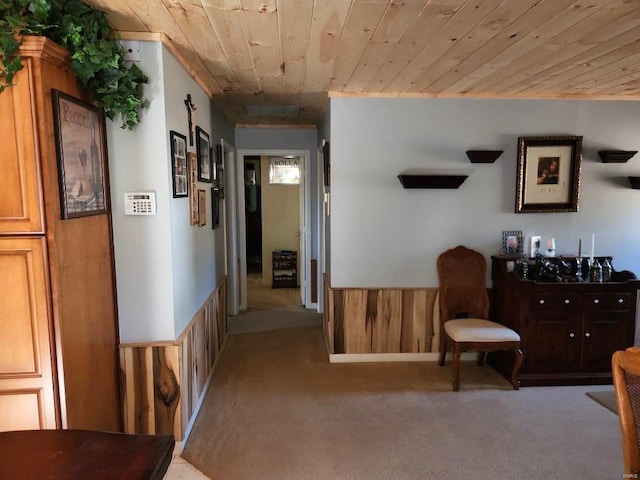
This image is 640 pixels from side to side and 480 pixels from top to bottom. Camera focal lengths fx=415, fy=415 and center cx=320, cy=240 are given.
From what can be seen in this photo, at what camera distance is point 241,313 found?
512cm

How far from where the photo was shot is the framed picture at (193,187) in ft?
8.89

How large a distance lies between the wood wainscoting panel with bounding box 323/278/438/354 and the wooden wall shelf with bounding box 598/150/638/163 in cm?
182

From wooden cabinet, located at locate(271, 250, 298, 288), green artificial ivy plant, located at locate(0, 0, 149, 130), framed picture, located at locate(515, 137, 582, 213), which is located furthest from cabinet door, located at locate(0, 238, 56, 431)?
wooden cabinet, located at locate(271, 250, 298, 288)

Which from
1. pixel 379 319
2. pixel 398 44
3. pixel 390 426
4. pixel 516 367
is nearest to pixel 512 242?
pixel 516 367

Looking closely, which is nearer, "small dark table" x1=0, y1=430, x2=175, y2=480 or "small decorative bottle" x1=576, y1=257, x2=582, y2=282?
"small dark table" x1=0, y1=430, x2=175, y2=480

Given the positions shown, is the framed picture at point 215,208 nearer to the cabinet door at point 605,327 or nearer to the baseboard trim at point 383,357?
the baseboard trim at point 383,357

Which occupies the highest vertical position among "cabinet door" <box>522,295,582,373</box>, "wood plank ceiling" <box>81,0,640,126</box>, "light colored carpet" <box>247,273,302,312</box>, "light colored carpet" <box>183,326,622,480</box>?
"wood plank ceiling" <box>81,0,640,126</box>

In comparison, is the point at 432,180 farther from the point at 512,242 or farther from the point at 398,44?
the point at 398,44

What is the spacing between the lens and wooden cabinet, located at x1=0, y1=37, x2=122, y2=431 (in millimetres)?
1602

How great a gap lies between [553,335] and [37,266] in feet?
11.2

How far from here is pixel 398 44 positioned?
2.29m

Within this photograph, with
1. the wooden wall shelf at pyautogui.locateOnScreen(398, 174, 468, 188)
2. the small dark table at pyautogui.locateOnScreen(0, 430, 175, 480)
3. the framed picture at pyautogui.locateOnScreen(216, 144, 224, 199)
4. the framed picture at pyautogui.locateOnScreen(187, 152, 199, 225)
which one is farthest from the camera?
the framed picture at pyautogui.locateOnScreen(216, 144, 224, 199)

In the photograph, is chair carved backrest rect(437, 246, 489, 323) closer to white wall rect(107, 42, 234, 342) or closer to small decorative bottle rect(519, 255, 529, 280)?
small decorative bottle rect(519, 255, 529, 280)

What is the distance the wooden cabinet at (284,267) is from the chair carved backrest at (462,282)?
3.13 meters
